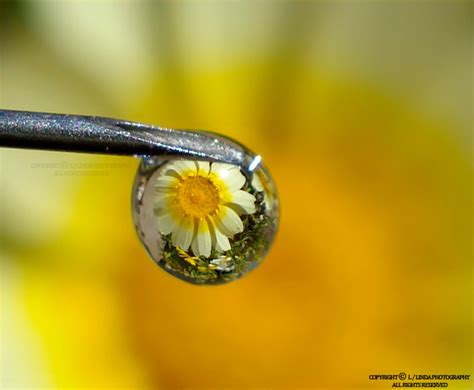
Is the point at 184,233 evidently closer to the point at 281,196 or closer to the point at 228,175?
the point at 228,175

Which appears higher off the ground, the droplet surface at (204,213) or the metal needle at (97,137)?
the metal needle at (97,137)

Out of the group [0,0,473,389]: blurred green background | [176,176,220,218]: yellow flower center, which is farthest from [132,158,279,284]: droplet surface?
[0,0,473,389]: blurred green background

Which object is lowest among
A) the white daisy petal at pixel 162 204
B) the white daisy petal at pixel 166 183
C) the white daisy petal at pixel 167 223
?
the white daisy petal at pixel 167 223

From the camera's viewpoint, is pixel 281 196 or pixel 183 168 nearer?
pixel 183 168

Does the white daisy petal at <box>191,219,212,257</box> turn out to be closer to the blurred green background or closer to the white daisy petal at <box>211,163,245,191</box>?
the white daisy petal at <box>211,163,245,191</box>

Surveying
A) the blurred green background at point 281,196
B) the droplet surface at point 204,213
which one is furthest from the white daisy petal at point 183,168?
the blurred green background at point 281,196

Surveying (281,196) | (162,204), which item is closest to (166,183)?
(162,204)

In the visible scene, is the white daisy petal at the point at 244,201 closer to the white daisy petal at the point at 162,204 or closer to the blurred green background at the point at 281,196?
the white daisy petal at the point at 162,204
